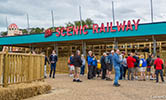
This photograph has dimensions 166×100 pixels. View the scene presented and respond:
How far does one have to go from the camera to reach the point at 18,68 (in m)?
7.27

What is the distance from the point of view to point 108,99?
6.90m

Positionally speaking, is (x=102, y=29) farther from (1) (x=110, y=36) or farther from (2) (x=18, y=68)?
(2) (x=18, y=68)

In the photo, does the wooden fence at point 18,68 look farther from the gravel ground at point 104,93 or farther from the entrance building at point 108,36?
the entrance building at point 108,36

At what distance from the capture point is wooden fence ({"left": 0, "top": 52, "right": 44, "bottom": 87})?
6.56 meters

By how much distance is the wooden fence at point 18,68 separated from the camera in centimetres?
656

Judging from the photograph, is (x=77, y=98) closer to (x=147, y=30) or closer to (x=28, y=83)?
(x=28, y=83)

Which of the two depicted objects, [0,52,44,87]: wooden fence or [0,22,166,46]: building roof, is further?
[0,22,166,46]: building roof

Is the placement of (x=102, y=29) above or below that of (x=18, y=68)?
above

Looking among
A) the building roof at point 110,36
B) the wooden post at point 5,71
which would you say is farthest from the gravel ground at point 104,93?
the building roof at point 110,36

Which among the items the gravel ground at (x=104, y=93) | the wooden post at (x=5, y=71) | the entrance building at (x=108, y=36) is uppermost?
the entrance building at (x=108, y=36)

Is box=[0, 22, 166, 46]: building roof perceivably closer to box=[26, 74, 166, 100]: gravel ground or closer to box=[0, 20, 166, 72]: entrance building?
box=[0, 20, 166, 72]: entrance building

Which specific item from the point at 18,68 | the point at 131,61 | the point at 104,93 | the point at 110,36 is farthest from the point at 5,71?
the point at 110,36

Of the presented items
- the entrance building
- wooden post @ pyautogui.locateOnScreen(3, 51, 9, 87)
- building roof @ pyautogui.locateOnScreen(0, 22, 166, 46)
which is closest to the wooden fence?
wooden post @ pyautogui.locateOnScreen(3, 51, 9, 87)

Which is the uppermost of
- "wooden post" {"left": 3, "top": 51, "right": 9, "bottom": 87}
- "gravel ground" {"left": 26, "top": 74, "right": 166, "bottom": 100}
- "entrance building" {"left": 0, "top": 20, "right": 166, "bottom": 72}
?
"entrance building" {"left": 0, "top": 20, "right": 166, "bottom": 72}
